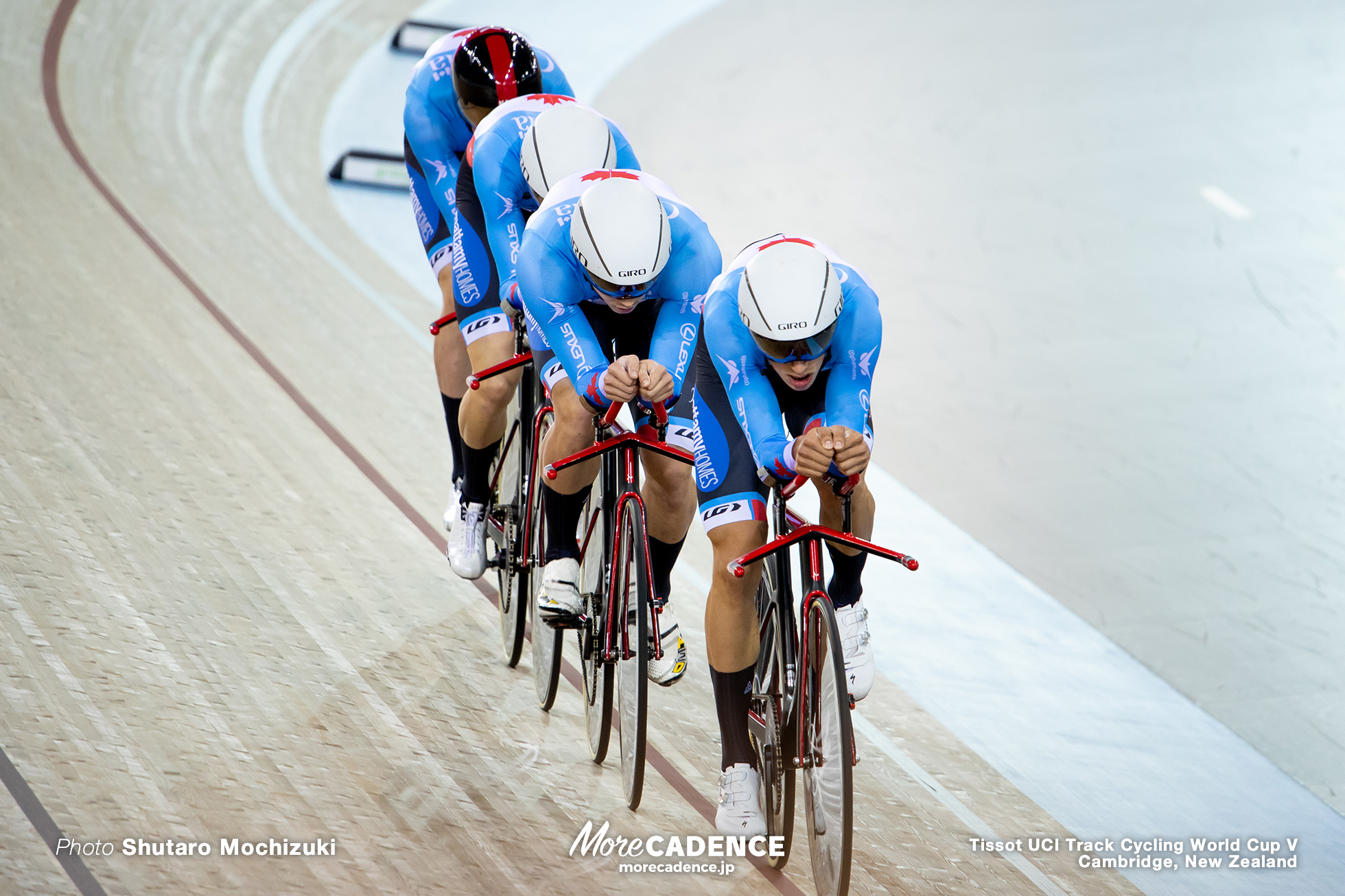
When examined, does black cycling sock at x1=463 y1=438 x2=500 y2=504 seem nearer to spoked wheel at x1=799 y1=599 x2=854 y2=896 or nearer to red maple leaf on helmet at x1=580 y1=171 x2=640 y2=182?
red maple leaf on helmet at x1=580 y1=171 x2=640 y2=182

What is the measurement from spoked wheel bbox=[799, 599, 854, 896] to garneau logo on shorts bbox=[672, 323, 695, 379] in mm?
564

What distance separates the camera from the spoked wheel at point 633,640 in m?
2.43

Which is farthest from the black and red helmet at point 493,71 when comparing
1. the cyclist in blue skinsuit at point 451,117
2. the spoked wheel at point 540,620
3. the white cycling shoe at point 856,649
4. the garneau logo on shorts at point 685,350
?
the white cycling shoe at point 856,649

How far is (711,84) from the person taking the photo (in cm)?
773

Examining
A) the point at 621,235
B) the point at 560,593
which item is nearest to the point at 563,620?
the point at 560,593

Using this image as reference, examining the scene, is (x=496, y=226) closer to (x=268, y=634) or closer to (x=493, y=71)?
(x=493, y=71)

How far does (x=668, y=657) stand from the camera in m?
2.67

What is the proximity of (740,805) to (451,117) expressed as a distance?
200cm

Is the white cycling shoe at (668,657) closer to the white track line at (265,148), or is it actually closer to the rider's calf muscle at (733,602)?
the rider's calf muscle at (733,602)

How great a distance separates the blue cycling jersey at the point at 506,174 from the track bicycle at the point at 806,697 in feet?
3.22

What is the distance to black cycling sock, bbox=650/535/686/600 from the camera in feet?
8.89

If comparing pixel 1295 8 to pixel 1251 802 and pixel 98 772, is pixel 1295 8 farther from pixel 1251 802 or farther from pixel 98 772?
pixel 98 772

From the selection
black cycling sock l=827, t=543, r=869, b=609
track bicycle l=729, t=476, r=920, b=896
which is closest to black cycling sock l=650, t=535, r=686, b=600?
track bicycle l=729, t=476, r=920, b=896

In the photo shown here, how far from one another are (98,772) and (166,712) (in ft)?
0.87
